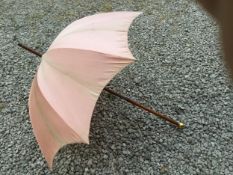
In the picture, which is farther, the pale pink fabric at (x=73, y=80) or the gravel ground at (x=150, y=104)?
the gravel ground at (x=150, y=104)

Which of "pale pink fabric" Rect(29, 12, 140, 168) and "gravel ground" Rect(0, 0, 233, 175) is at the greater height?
"pale pink fabric" Rect(29, 12, 140, 168)

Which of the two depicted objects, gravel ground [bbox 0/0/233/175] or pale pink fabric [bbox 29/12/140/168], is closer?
pale pink fabric [bbox 29/12/140/168]

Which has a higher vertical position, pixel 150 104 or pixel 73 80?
pixel 73 80

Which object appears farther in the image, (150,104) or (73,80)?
(150,104)

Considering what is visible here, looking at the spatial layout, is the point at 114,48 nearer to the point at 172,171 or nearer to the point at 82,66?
the point at 82,66

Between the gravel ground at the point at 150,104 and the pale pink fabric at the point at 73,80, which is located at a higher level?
the pale pink fabric at the point at 73,80
